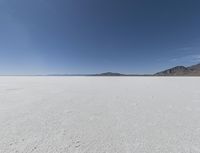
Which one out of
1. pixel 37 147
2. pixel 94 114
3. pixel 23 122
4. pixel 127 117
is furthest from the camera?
pixel 94 114

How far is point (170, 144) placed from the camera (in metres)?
1.69

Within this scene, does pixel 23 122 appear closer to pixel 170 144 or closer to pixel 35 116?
pixel 35 116

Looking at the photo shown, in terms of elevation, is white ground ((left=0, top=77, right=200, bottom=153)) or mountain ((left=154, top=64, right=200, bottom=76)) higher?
mountain ((left=154, top=64, right=200, bottom=76))

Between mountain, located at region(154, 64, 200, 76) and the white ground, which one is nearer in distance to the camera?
the white ground

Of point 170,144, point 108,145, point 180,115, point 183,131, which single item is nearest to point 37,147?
point 108,145

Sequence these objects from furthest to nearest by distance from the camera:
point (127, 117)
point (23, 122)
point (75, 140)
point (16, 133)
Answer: point (127, 117)
point (23, 122)
point (16, 133)
point (75, 140)

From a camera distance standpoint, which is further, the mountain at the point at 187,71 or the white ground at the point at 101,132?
the mountain at the point at 187,71

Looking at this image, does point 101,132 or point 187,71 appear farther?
point 187,71

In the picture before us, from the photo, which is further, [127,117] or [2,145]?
[127,117]

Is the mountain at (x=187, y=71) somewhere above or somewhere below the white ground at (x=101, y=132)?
above

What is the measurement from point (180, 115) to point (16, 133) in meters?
3.21

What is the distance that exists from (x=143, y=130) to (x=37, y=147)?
63.7 inches

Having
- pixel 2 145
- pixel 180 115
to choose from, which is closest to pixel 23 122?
pixel 2 145

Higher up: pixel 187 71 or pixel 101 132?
pixel 187 71
